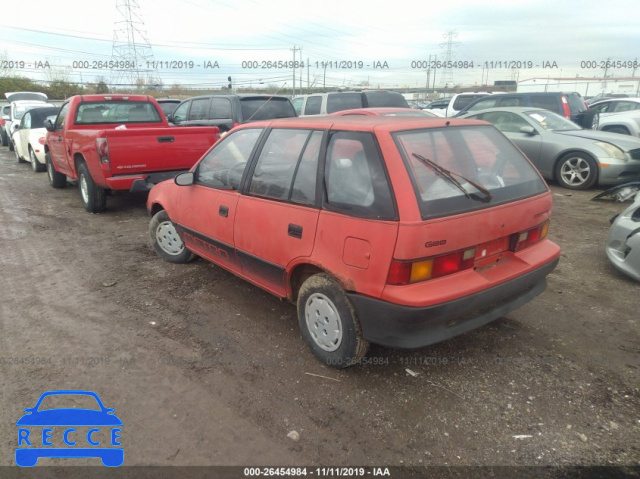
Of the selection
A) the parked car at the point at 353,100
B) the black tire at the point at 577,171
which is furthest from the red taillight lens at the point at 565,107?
the parked car at the point at 353,100

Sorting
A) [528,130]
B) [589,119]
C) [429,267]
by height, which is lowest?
[429,267]

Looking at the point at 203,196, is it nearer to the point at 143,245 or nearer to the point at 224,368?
the point at 224,368

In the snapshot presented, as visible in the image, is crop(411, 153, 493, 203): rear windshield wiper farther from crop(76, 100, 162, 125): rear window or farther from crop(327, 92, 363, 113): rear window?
crop(327, 92, 363, 113): rear window

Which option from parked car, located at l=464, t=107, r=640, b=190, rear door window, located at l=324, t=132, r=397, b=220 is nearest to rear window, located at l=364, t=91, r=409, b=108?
parked car, located at l=464, t=107, r=640, b=190

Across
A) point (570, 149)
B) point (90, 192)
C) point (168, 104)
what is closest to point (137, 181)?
point (90, 192)

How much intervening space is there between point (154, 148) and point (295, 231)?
4412 mm

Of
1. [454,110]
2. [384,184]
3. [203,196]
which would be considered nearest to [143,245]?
[203,196]

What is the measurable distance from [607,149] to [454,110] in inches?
264

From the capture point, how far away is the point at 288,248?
122 inches

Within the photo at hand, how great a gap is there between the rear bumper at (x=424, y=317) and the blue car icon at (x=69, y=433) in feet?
5.19

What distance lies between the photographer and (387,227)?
2480 mm

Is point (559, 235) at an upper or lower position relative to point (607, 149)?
lower

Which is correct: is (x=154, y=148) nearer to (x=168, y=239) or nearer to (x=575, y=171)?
(x=168, y=239)

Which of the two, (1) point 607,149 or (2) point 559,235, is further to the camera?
(1) point 607,149
